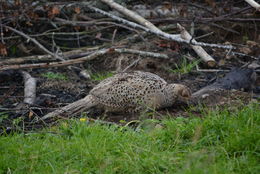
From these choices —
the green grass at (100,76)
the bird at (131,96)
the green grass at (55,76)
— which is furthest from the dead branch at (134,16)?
the bird at (131,96)

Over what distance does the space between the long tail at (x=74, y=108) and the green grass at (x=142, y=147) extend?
77 centimetres

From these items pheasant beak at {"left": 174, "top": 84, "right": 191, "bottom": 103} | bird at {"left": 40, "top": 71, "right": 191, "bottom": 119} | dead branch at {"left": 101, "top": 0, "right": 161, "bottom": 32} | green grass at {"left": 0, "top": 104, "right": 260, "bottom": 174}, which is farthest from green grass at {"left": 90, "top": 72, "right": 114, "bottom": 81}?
green grass at {"left": 0, "top": 104, "right": 260, "bottom": 174}

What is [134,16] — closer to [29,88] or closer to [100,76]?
[100,76]

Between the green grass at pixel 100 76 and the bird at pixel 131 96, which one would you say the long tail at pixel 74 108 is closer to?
the bird at pixel 131 96

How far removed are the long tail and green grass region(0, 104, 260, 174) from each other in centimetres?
77

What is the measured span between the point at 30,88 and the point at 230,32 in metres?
4.52

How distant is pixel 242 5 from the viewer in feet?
31.4

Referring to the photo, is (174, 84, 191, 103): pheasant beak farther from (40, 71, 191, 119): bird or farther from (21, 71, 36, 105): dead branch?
(21, 71, 36, 105): dead branch

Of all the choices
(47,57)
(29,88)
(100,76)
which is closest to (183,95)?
(100,76)

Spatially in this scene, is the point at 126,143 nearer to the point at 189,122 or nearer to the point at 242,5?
the point at 189,122

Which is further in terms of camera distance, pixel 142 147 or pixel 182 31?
pixel 182 31

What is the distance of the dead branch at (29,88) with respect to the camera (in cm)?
670

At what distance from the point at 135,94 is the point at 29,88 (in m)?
1.87

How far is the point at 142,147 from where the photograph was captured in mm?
4730
